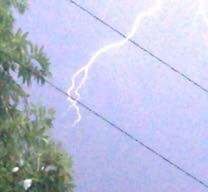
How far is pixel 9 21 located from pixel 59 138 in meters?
1.85

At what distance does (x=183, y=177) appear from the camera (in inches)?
152

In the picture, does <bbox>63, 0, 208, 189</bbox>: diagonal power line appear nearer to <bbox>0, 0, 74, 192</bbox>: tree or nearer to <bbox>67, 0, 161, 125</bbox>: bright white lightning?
<bbox>67, 0, 161, 125</bbox>: bright white lightning

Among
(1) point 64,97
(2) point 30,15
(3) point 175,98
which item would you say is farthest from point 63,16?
(3) point 175,98

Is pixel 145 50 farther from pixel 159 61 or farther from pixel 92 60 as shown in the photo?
pixel 92 60

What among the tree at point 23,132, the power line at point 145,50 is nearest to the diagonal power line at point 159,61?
the power line at point 145,50

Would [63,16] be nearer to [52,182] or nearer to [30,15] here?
[30,15]

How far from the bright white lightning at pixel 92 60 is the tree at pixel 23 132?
176cm

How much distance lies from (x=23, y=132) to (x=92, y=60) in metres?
1.93

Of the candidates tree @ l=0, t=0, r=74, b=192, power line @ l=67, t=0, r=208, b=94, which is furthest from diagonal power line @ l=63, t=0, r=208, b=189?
tree @ l=0, t=0, r=74, b=192

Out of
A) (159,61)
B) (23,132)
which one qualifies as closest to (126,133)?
(159,61)

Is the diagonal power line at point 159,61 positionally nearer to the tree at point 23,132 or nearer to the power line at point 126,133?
the power line at point 126,133

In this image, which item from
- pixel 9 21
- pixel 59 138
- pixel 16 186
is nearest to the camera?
pixel 16 186

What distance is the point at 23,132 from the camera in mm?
1909

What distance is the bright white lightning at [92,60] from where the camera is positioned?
377 cm
